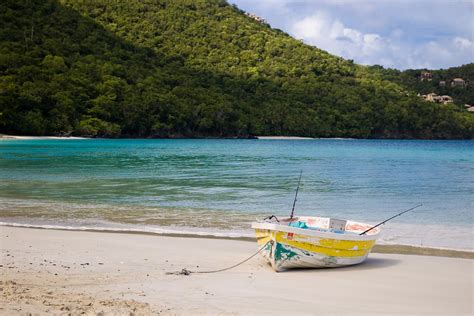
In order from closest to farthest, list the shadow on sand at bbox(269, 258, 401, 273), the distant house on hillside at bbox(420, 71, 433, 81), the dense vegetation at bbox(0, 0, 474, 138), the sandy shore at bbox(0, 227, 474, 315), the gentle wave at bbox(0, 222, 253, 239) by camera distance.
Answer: the sandy shore at bbox(0, 227, 474, 315) → the shadow on sand at bbox(269, 258, 401, 273) → the gentle wave at bbox(0, 222, 253, 239) → the dense vegetation at bbox(0, 0, 474, 138) → the distant house on hillside at bbox(420, 71, 433, 81)

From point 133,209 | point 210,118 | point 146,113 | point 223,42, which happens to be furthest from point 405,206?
point 223,42

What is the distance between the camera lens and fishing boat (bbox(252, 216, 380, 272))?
8898 millimetres

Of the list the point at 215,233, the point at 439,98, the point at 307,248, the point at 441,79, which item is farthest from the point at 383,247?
the point at 441,79

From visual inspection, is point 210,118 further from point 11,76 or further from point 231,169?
point 231,169

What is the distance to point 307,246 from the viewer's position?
358 inches

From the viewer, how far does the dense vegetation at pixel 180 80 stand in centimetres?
7988

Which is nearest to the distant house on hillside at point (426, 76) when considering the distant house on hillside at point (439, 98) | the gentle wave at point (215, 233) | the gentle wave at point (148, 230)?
the distant house on hillside at point (439, 98)

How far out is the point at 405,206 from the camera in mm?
18156

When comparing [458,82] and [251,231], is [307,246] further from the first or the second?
[458,82]

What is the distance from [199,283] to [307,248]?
2058 mm

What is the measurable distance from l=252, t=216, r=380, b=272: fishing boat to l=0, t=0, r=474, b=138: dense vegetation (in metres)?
65.2

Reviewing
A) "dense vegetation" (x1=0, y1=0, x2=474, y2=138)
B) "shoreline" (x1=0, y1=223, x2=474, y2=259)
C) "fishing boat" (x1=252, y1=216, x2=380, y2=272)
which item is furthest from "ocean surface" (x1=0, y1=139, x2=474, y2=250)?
"dense vegetation" (x1=0, y1=0, x2=474, y2=138)

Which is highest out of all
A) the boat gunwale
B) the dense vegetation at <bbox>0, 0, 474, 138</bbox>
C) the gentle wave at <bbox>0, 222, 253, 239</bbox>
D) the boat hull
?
the dense vegetation at <bbox>0, 0, 474, 138</bbox>

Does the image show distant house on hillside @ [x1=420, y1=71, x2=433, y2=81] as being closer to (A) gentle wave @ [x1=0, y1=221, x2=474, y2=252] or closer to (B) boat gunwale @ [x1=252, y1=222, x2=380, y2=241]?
(A) gentle wave @ [x1=0, y1=221, x2=474, y2=252]
